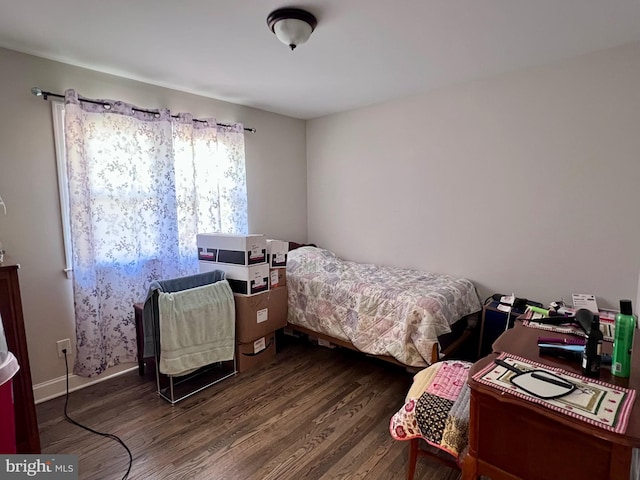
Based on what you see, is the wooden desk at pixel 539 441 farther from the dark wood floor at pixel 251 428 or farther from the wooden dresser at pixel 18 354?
the wooden dresser at pixel 18 354

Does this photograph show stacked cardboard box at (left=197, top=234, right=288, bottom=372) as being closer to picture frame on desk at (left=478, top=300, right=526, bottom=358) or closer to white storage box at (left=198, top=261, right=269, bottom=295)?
white storage box at (left=198, top=261, right=269, bottom=295)

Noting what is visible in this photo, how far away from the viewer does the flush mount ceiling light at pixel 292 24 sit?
1745 millimetres

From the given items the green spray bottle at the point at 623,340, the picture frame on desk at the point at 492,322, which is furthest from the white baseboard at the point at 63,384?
the green spray bottle at the point at 623,340

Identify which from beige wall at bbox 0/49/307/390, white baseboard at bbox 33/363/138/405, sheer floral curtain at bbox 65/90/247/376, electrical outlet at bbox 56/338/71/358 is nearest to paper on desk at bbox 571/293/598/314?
sheer floral curtain at bbox 65/90/247/376

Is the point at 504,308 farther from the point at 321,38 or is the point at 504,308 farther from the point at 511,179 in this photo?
the point at 321,38

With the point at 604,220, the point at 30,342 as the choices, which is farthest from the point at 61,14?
the point at 604,220

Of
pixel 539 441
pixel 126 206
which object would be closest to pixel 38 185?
pixel 126 206

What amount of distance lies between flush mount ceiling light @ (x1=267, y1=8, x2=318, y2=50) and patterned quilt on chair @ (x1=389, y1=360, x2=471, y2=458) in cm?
197

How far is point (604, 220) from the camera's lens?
233 cm

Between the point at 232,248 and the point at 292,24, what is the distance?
5.45 feet

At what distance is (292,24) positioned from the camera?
1781 millimetres

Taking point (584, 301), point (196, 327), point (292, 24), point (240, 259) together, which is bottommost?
point (196, 327)

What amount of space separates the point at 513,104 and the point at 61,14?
3.04m

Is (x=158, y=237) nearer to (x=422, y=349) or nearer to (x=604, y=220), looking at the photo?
(x=422, y=349)
